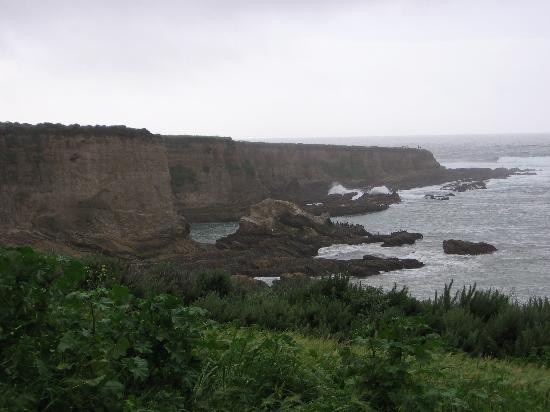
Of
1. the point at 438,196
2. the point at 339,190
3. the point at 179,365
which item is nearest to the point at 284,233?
the point at 438,196

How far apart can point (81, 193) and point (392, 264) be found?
18.7 m

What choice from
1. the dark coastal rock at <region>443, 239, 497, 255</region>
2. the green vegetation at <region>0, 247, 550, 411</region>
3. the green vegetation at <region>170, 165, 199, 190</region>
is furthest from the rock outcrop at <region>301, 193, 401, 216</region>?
the green vegetation at <region>0, 247, 550, 411</region>

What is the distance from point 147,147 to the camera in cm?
3938

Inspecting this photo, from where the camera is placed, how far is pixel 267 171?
209 feet

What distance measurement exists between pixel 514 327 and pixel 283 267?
20817 mm

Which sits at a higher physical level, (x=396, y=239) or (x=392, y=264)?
(x=392, y=264)

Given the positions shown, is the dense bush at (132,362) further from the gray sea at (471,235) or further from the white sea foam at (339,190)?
the white sea foam at (339,190)

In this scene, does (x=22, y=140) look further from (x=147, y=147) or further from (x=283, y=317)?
(x=283, y=317)

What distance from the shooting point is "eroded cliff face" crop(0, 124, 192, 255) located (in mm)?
31047

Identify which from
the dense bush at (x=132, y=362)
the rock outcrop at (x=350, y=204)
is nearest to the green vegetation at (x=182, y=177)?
the rock outcrop at (x=350, y=204)

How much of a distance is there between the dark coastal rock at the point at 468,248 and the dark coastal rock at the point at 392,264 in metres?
3.47

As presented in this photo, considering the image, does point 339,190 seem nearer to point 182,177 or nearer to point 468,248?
point 182,177

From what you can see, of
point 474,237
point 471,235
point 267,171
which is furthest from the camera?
point 267,171

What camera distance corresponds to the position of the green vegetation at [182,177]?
51.1m
